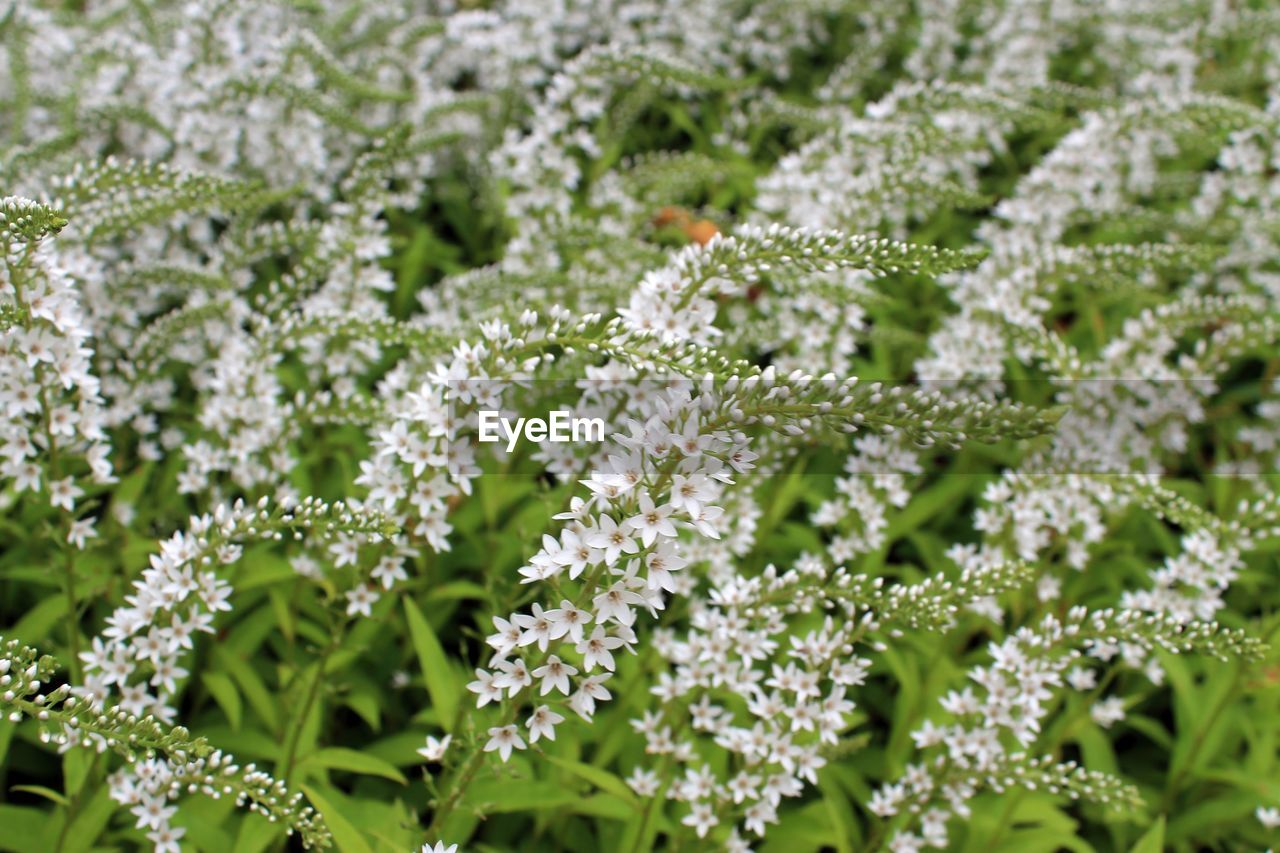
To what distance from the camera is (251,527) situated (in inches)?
144

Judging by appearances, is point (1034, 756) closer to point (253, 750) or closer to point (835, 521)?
point (835, 521)

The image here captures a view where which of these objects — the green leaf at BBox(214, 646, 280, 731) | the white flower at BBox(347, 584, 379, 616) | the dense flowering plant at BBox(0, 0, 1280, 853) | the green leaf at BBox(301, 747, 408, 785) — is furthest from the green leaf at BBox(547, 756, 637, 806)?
the green leaf at BBox(214, 646, 280, 731)

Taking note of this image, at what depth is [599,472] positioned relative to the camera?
11.1 ft

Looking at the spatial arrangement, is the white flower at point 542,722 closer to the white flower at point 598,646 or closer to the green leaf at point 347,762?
the white flower at point 598,646

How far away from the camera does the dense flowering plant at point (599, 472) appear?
145 inches

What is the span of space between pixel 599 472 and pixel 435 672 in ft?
5.29

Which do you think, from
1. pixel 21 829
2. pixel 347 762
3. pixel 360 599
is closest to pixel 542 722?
pixel 360 599

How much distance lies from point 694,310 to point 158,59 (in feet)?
19.0

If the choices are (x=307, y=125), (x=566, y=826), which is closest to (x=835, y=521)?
(x=566, y=826)

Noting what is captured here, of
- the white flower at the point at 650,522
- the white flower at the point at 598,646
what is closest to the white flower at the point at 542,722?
the white flower at the point at 598,646

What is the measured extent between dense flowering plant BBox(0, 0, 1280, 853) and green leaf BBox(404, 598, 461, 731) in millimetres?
18

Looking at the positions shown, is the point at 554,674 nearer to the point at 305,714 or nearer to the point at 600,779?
the point at 600,779

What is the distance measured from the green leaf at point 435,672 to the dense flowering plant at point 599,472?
0.7 inches

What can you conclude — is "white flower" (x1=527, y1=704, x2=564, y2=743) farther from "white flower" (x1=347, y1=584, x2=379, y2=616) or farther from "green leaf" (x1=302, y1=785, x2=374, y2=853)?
"white flower" (x1=347, y1=584, x2=379, y2=616)
